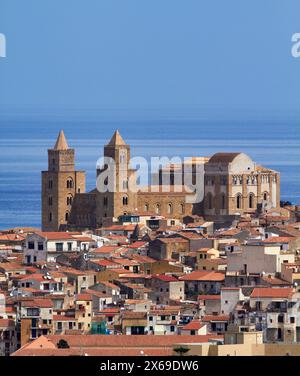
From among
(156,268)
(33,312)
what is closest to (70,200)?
(156,268)

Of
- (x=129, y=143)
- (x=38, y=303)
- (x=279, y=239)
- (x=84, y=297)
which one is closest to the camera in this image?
(x=38, y=303)

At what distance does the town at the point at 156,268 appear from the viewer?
24031 millimetres

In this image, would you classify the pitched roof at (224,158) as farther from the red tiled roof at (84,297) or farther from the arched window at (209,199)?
the red tiled roof at (84,297)

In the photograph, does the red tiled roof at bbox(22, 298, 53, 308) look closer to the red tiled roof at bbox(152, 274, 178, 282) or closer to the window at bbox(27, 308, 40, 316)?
the window at bbox(27, 308, 40, 316)

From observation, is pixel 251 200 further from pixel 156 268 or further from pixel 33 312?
pixel 33 312

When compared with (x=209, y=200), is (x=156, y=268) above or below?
below

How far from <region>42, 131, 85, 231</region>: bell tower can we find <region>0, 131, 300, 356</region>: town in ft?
0.11

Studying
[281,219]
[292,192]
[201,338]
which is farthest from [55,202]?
[201,338]

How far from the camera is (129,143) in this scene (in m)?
88.8

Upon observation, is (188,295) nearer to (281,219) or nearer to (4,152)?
(281,219)

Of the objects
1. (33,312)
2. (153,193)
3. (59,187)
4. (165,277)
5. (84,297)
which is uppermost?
(59,187)

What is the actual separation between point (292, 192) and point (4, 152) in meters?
33.7

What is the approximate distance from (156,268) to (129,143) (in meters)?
54.1

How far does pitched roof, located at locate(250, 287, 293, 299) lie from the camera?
27.8m
